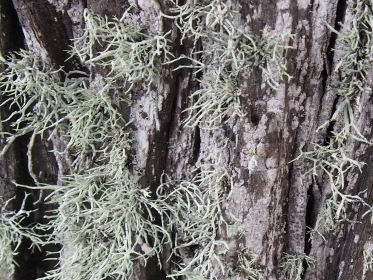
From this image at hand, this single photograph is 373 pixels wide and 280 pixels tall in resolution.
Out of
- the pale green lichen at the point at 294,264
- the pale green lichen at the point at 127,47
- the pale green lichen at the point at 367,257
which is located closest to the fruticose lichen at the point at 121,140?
the pale green lichen at the point at 127,47

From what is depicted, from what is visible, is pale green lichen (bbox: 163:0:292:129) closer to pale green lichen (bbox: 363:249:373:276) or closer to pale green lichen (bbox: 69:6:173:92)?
pale green lichen (bbox: 69:6:173:92)

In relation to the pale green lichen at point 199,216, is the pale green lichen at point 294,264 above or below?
below

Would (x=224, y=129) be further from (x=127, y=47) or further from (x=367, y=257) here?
(x=367, y=257)

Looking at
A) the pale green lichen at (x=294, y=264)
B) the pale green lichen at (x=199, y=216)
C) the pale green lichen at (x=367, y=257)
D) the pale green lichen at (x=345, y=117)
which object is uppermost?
the pale green lichen at (x=345, y=117)

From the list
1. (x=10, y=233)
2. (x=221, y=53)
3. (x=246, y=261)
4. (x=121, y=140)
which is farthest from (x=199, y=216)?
(x=10, y=233)

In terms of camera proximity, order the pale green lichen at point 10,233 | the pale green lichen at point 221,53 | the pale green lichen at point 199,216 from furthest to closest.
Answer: the pale green lichen at point 10,233, the pale green lichen at point 199,216, the pale green lichen at point 221,53

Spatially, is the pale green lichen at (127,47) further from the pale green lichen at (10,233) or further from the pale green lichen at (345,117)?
the pale green lichen at (10,233)

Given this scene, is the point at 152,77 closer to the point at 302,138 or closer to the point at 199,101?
the point at 199,101

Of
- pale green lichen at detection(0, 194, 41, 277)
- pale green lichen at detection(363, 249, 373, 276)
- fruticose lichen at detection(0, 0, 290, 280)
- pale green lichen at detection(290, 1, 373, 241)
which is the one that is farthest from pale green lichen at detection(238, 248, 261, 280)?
pale green lichen at detection(0, 194, 41, 277)
